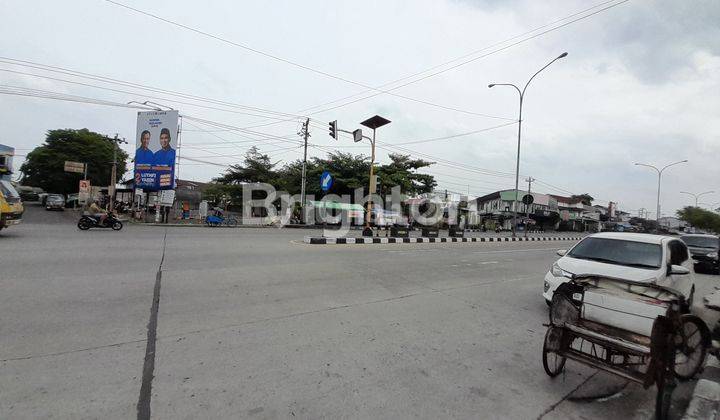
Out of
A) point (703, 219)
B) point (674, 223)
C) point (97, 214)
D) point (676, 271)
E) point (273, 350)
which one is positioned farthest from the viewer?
point (674, 223)

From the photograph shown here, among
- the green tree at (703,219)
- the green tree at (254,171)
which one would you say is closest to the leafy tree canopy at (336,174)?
the green tree at (254,171)

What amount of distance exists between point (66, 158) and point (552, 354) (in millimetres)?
56749

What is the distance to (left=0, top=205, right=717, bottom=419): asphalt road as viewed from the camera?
9.00 ft

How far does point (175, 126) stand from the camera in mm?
24766

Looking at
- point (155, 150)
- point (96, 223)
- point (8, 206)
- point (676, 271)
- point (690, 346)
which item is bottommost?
point (690, 346)

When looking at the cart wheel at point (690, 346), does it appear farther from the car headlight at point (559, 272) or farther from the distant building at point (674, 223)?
the distant building at point (674, 223)

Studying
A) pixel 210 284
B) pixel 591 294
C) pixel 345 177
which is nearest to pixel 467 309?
pixel 591 294

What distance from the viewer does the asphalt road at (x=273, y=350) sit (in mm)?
2742

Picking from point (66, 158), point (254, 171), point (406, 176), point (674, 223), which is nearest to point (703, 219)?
point (674, 223)

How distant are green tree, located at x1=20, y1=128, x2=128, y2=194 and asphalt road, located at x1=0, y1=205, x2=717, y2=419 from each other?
48473 millimetres

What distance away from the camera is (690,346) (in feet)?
11.0

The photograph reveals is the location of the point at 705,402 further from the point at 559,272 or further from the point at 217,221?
the point at 217,221

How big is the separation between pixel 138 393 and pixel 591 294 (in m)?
4.12

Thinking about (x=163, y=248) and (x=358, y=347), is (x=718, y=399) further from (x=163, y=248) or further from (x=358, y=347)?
(x=163, y=248)
